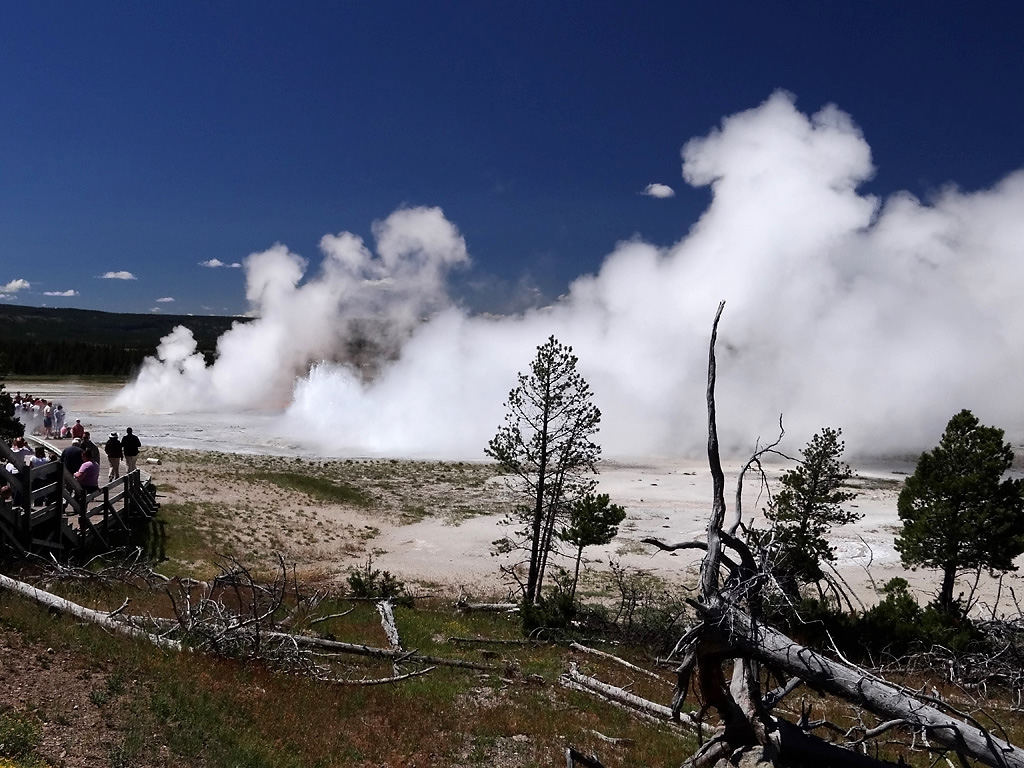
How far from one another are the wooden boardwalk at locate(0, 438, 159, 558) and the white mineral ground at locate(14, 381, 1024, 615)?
8717 millimetres

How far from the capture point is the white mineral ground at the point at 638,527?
88.4ft

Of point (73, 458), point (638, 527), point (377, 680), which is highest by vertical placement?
point (73, 458)

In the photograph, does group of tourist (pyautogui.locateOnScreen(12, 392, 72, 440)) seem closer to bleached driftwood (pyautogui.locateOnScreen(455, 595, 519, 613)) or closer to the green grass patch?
the green grass patch

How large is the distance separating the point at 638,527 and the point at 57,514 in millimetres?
27932

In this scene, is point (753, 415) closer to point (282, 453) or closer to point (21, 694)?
point (282, 453)

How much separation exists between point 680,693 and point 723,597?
2.75 ft

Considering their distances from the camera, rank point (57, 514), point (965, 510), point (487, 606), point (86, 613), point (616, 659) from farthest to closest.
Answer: point (965, 510)
point (487, 606)
point (57, 514)
point (616, 659)
point (86, 613)

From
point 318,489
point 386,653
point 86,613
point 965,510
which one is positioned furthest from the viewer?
point 318,489

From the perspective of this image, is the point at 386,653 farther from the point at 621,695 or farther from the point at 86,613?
the point at 86,613

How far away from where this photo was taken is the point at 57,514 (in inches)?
620

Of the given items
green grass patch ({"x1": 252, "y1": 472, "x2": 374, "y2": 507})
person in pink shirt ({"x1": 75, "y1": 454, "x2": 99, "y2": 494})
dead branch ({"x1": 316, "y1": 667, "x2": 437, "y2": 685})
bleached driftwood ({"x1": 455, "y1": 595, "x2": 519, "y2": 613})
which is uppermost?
person in pink shirt ({"x1": 75, "y1": 454, "x2": 99, "y2": 494})

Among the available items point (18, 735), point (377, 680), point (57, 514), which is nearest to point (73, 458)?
point (57, 514)

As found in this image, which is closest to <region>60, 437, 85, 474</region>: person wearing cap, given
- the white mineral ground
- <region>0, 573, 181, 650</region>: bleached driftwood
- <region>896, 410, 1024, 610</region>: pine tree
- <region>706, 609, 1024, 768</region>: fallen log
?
<region>0, 573, 181, 650</region>: bleached driftwood

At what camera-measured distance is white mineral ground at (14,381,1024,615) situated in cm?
2694
